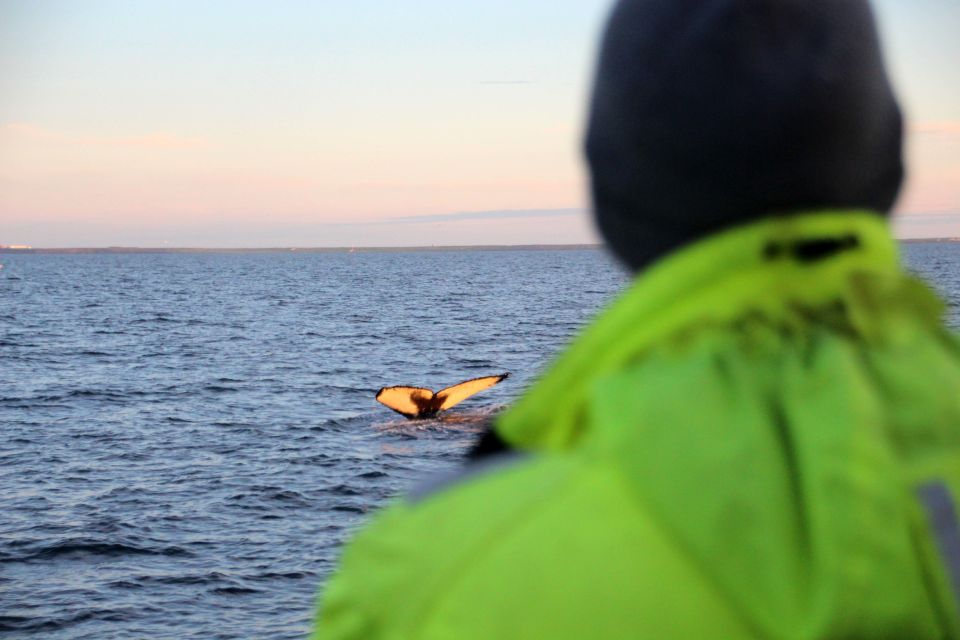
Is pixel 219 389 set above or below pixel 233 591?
above

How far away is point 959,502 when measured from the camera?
1.05m

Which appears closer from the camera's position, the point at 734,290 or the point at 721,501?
the point at 721,501

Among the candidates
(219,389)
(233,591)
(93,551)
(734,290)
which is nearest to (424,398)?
Answer: (93,551)

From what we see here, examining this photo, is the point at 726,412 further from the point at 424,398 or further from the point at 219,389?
the point at 219,389

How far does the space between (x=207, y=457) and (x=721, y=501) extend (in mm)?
22216

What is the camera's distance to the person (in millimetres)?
985

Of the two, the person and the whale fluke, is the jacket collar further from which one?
the whale fluke

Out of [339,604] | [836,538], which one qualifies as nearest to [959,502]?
[836,538]

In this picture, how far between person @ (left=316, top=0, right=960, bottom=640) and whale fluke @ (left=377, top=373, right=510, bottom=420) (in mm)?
24045

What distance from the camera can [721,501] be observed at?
3.22 feet

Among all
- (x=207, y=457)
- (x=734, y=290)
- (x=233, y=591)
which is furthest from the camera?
(x=207, y=457)

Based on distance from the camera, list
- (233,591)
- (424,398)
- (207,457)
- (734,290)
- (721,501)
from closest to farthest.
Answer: (721,501)
(734,290)
(233,591)
(207,457)
(424,398)

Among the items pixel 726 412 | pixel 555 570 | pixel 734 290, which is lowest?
pixel 555 570

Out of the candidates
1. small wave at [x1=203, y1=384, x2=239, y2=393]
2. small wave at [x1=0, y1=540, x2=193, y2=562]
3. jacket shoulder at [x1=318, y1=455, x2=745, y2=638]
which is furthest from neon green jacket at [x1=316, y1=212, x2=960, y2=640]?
small wave at [x1=203, y1=384, x2=239, y2=393]
